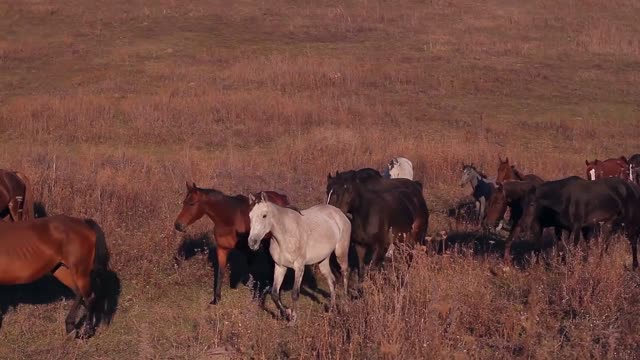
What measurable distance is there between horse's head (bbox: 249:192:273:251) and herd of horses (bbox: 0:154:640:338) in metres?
0.01

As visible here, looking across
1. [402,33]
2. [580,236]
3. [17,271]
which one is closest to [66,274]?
[17,271]

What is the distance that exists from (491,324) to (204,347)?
2.82 meters

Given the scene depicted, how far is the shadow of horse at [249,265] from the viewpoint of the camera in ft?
33.4

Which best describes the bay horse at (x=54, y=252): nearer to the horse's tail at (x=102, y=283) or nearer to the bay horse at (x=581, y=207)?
the horse's tail at (x=102, y=283)

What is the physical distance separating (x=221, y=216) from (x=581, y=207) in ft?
15.3

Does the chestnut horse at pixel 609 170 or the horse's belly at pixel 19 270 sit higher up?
the horse's belly at pixel 19 270

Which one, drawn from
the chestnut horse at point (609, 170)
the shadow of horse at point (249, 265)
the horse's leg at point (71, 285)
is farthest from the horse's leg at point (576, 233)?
the horse's leg at point (71, 285)

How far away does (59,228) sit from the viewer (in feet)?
25.6

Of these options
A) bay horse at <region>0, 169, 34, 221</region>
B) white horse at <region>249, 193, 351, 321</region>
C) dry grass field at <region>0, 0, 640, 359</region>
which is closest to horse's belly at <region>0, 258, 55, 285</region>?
dry grass field at <region>0, 0, 640, 359</region>

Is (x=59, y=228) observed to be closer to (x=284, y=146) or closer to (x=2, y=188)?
(x=2, y=188)

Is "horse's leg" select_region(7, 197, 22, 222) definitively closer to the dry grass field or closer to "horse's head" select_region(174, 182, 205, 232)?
the dry grass field

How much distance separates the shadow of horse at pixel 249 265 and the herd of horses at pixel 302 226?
0.74ft

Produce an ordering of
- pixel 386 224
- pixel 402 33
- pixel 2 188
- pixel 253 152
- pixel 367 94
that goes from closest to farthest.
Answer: pixel 386 224 → pixel 2 188 → pixel 253 152 → pixel 367 94 → pixel 402 33

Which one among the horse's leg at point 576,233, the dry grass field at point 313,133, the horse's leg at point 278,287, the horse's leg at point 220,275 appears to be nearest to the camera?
the dry grass field at point 313,133
